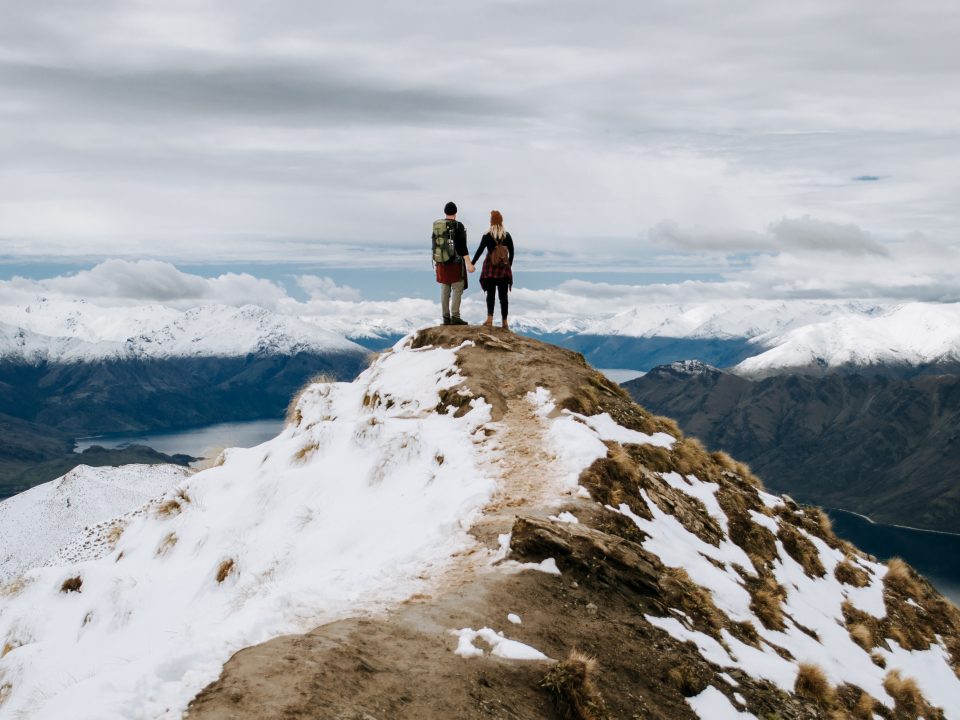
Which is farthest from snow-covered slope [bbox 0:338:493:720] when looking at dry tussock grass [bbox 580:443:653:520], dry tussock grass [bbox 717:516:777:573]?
dry tussock grass [bbox 717:516:777:573]

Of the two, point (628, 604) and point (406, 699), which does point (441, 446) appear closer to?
point (628, 604)

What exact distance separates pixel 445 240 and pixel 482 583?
55.0ft

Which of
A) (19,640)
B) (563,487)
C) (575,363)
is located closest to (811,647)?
(563,487)

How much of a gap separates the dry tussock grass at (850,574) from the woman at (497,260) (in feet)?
47.4

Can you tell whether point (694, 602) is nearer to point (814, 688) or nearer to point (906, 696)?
point (814, 688)

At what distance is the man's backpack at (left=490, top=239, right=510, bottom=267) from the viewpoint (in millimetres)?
25188

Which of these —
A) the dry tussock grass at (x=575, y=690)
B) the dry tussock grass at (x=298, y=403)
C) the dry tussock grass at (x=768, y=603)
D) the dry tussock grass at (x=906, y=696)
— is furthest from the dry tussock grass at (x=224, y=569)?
the dry tussock grass at (x=906, y=696)

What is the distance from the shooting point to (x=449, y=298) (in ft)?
94.2

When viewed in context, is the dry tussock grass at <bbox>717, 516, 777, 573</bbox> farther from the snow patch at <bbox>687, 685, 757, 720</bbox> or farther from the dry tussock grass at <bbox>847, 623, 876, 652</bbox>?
the snow patch at <bbox>687, 685, 757, 720</bbox>

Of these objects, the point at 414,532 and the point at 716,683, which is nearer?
the point at 716,683

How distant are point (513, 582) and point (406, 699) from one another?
387 centimetres

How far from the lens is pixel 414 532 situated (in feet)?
47.9

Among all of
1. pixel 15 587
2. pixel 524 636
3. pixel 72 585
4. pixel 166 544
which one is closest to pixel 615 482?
pixel 524 636

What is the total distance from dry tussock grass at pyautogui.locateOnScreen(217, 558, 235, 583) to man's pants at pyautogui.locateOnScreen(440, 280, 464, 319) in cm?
1439
